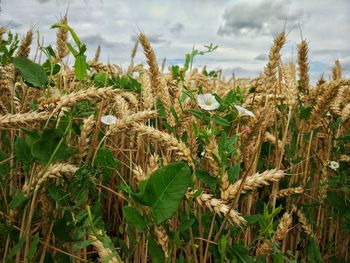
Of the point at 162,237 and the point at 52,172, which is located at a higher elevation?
the point at 52,172

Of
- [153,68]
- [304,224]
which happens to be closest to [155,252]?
[153,68]

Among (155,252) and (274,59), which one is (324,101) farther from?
(155,252)

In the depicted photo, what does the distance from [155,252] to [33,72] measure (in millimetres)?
593

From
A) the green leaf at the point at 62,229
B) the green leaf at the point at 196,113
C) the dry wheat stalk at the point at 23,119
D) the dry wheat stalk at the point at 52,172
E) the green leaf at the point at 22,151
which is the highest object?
the green leaf at the point at 196,113

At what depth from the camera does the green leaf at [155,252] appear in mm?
888

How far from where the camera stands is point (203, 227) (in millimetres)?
1080

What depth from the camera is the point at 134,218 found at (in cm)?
87

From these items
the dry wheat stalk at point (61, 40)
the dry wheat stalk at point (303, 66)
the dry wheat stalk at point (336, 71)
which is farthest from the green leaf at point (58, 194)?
the dry wheat stalk at point (336, 71)

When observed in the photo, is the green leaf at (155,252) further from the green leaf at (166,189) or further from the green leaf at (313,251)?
the green leaf at (313,251)

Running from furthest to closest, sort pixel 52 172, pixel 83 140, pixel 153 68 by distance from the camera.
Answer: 1. pixel 153 68
2. pixel 83 140
3. pixel 52 172

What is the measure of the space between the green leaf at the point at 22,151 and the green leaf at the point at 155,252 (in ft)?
1.21

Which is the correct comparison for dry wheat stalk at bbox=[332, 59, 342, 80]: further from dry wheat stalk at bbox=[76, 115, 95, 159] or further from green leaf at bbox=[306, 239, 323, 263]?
dry wheat stalk at bbox=[76, 115, 95, 159]

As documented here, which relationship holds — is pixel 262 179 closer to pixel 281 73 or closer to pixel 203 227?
pixel 203 227

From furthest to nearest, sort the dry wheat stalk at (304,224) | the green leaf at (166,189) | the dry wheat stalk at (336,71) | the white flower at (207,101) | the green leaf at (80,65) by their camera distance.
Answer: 1. the dry wheat stalk at (336,71)
2. the dry wheat stalk at (304,224)
3. the white flower at (207,101)
4. the green leaf at (80,65)
5. the green leaf at (166,189)
